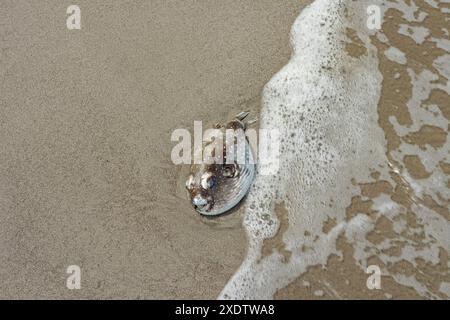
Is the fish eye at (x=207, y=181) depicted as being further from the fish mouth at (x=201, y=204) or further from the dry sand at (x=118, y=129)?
the dry sand at (x=118, y=129)

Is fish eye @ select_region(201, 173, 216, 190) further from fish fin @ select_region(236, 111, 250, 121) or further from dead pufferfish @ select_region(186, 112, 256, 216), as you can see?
fish fin @ select_region(236, 111, 250, 121)

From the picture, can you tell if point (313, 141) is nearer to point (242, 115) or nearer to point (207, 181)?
point (242, 115)

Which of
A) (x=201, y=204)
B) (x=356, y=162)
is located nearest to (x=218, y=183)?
(x=201, y=204)

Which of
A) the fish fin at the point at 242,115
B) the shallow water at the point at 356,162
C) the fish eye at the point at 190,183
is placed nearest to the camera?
the shallow water at the point at 356,162

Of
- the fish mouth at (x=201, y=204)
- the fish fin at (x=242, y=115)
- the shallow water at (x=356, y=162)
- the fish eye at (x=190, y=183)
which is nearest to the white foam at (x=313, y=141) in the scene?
the shallow water at (x=356, y=162)

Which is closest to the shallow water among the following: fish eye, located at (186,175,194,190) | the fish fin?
the fish fin
